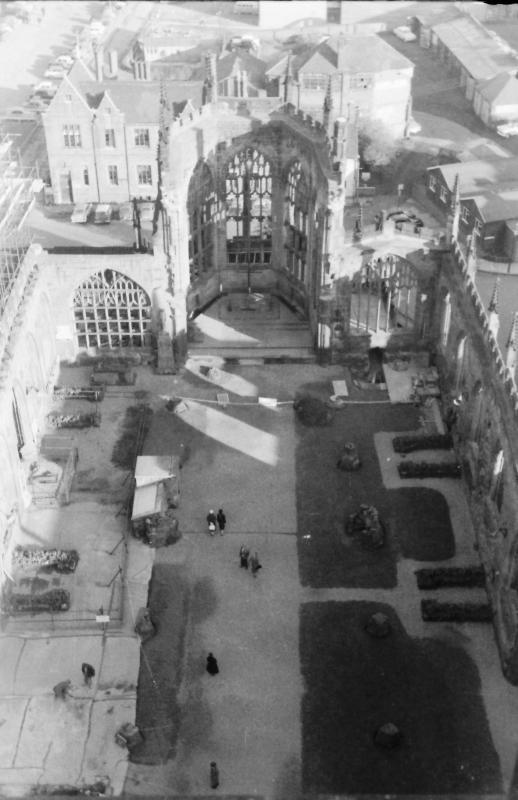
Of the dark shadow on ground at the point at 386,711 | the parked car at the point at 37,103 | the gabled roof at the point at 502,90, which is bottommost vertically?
the parked car at the point at 37,103

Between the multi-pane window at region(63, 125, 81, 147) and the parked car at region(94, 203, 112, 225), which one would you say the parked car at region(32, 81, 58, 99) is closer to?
the multi-pane window at region(63, 125, 81, 147)

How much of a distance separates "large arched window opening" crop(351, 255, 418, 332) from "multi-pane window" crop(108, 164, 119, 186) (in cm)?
3890

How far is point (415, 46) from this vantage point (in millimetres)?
169375

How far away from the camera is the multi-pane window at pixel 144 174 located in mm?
112250

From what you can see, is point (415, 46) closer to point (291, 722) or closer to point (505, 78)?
point (505, 78)

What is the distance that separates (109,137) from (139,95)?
19.1 feet

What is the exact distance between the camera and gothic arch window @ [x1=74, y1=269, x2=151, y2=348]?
79.4 metres

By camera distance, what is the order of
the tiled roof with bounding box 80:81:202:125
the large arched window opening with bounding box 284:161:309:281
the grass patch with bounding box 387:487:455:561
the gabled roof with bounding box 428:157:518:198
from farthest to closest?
the tiled roof with bounding box 80:81:202:125 < the gabled roof with bounding box 428:157:518:198 < the large arched window opening with bounding box 284:161:309:281 < the grass patch with bounding box 387:487:455:561

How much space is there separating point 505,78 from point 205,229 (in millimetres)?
65918

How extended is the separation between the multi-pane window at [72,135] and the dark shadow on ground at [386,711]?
70924 mm

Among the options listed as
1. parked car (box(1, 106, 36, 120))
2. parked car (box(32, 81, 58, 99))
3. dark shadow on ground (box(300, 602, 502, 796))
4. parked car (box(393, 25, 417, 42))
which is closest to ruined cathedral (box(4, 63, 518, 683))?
dark shadow on ground (box(300, 602, 502, 796))

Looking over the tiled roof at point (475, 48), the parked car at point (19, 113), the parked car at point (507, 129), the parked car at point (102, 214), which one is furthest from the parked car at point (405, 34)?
the parked car at point (102, 214)

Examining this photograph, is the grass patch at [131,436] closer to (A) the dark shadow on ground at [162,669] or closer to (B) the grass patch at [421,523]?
(A) the dark shadow on ground at [162,669]

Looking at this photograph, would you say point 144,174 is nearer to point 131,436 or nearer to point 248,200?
point 248,200
